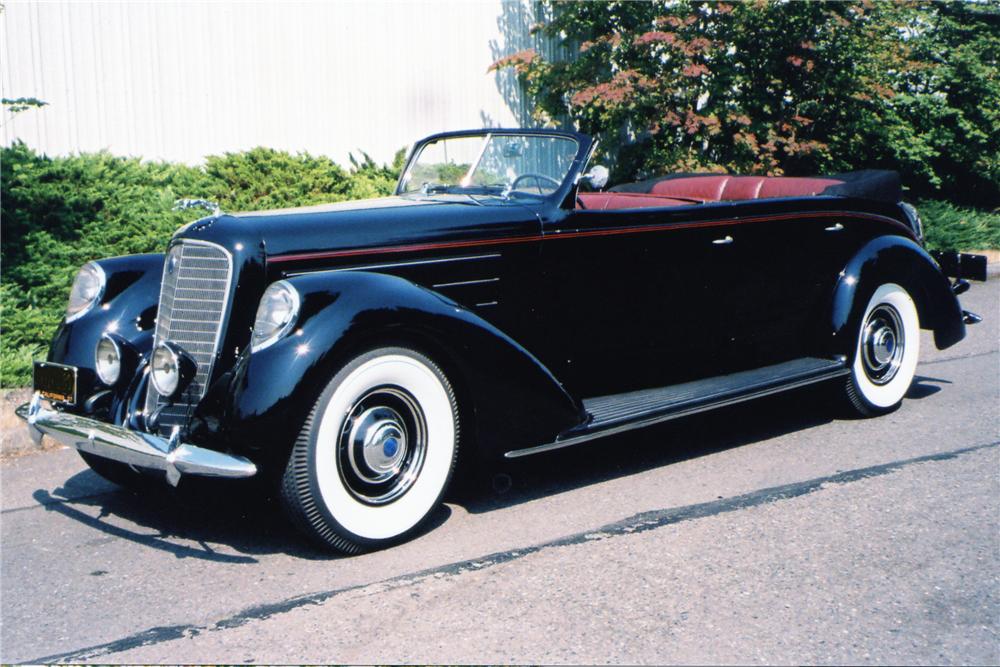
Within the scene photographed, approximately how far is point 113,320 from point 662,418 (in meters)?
2.53

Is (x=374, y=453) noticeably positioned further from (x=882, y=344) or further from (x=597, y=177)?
(x=882, y=344)

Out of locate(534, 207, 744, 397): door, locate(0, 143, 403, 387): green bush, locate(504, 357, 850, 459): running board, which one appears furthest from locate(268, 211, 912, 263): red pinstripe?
locate(0, 143, 403, 387): green bush

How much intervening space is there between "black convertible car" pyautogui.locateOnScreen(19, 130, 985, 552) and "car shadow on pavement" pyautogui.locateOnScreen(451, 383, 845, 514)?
0.32 meters

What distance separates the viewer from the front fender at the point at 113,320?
14.4ft

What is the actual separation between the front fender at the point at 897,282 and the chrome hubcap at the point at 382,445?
8.64 ft

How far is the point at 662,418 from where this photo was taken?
14.7ft

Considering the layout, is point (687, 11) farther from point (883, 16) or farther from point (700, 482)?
point (700, 482)

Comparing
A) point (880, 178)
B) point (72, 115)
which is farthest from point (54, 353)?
point (72, 115)

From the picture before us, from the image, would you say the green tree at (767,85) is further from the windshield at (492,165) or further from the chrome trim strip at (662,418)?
the chrome trim strip at (662,418)

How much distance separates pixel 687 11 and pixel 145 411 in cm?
894

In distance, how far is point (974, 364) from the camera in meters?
6.91

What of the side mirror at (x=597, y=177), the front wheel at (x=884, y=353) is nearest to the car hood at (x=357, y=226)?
the side mirror at (x=597, y=177)

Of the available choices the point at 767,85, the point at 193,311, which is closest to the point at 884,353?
the point at 193,311

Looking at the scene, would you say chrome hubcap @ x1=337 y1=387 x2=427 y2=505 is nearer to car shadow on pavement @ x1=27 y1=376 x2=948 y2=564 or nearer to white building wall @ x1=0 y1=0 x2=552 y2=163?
car shadow on pavement @ x1=27 y1=376 x2=948 y2=564
